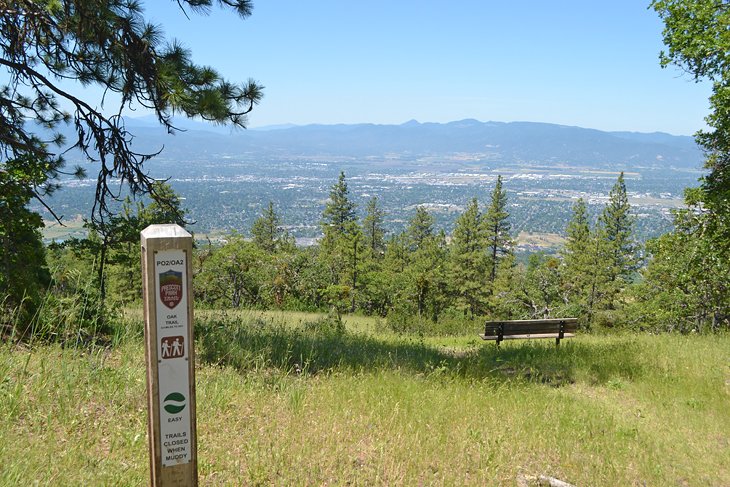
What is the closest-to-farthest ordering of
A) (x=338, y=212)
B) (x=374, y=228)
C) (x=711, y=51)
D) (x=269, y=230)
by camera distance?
(x=711, y=51)
(x=338, y=212)
(x=269, y=230)
(x=374, y=228)

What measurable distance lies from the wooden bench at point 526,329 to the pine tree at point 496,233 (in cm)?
3438

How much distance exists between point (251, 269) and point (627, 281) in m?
29.6

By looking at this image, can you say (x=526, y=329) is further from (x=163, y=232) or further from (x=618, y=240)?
(x=618, y=240)

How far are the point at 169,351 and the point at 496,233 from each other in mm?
45960

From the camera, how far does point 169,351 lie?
234cm

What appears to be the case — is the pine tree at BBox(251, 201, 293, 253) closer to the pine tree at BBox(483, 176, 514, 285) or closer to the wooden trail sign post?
the pine tree at BBox(483, 176, 514, 285)

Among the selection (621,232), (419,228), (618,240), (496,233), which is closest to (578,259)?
(618,240)

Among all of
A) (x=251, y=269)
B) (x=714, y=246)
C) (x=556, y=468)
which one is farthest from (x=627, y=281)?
(x=556, y=468)

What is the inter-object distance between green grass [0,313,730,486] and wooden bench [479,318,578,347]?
3.24m

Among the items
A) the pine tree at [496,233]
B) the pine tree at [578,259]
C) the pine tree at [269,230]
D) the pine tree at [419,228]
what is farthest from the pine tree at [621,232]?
the pine tree at [269,230]

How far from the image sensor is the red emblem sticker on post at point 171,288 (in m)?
2.29

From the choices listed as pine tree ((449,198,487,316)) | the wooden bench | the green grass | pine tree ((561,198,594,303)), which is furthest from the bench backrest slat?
pine tree ((449,198,487,316))

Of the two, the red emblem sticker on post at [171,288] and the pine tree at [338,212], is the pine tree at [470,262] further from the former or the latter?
the red emblem sticker on post at [171,288]

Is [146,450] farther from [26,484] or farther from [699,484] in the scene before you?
[699,484]
